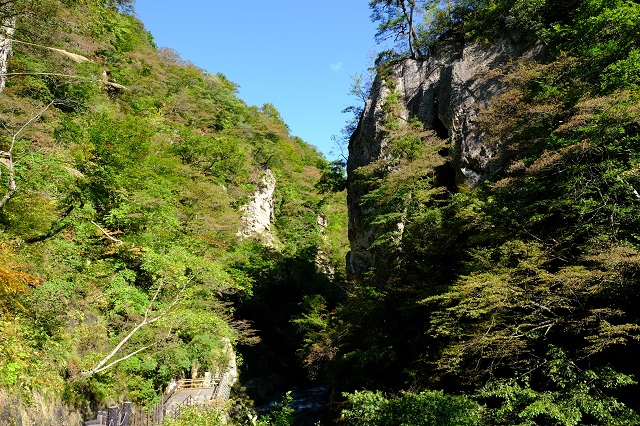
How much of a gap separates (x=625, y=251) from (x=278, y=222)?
110 feet

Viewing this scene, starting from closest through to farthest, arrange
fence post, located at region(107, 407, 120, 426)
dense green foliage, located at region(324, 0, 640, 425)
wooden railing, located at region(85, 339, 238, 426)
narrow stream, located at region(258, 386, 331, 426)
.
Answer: fence post, located at region(107, 407, 120, 426), wooden railing, located at region(85, 339, 238, 426), dense green foliage, located at region(324, 0, 640, 425), narrow stream, located at region(258, 386, 331, 426)

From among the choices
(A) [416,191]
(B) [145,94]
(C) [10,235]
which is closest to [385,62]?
(A) [416,191]

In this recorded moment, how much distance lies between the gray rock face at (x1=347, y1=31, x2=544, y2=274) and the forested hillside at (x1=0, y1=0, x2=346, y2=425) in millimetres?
6136

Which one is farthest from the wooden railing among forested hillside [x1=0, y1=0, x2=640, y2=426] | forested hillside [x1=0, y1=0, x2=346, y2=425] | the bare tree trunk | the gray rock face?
the gray rock face

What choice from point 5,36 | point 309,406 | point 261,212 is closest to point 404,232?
point 309,406

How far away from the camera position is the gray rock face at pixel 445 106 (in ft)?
54.0

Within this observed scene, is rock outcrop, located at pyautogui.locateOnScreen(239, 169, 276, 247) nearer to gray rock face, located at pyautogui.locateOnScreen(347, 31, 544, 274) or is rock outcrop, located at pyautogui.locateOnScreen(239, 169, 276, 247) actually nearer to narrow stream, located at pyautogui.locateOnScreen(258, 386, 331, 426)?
gray rock face, located at pyautogui.locateOnScreen(347, 31, 544, 274)

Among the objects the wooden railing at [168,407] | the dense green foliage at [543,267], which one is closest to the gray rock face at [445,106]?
the dense green foliage at [543,267]

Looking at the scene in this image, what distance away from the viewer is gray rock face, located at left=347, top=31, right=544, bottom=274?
16.5 m

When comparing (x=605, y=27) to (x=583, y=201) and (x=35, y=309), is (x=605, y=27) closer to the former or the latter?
(x=583, y=201)

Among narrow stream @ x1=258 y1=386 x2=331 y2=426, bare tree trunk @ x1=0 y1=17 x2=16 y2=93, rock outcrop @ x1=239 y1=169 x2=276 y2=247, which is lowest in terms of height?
narrow stream @ x1=258 y1=386 x2=331 y2=426

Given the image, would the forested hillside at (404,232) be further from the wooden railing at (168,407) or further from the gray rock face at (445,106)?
the wooden railing at (168,407)

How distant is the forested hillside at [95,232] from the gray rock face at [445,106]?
6136mm

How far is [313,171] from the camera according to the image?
50250mm
